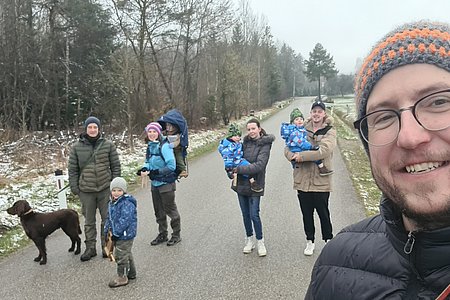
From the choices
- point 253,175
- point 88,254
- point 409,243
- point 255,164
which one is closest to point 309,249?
point 253,175

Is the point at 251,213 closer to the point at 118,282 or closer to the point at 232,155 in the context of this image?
the point at 232,155

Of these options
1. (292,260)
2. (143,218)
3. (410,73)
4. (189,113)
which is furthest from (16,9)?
(410,73)

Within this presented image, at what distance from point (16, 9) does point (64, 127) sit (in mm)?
6412

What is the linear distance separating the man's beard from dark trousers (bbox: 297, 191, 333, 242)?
3.99 meters

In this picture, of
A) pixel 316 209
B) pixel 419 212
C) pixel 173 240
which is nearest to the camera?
pixel 419 212

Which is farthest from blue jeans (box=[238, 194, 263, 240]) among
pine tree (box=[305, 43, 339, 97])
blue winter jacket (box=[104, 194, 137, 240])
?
pine tree (box=[305, 43, 339, 97])

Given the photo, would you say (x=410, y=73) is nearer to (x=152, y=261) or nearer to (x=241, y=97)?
(x=152, y=261)

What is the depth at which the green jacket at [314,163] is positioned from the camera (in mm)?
5031

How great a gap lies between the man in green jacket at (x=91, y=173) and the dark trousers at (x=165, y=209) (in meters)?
0.79

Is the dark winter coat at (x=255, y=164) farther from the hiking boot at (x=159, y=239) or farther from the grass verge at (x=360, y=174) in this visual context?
the hiking boot at (x=159, y=239)

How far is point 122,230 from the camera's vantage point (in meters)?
4.65

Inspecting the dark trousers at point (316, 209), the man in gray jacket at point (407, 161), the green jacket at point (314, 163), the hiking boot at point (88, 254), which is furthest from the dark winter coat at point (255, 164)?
the man in gray jacket at point (407, 161)

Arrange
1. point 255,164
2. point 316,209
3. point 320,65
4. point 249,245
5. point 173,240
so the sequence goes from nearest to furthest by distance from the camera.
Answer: point 316,209
point 255,164
point 249,245
point 173,240
point 320,65

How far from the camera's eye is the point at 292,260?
5.15 m
